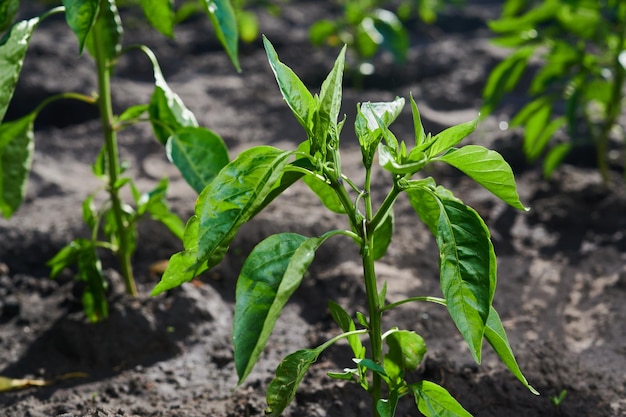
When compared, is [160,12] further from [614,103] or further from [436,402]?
[614,103]

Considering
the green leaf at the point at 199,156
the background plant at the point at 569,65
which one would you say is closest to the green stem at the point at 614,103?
the background plant at the point at 569,65

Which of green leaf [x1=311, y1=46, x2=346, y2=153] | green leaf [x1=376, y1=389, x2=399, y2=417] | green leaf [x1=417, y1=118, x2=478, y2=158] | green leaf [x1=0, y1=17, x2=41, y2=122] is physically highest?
green leaf [x1=0, y1=17, x2=41, y2=122]

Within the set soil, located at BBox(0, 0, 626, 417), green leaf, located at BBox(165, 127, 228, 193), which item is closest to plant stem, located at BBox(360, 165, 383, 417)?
soil, located at BBox(0, 0, 626, 417)

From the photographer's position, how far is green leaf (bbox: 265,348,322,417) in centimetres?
163

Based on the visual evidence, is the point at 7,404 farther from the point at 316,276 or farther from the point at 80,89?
the point at 80,89

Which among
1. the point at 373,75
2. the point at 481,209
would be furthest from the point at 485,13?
the point at 481,209

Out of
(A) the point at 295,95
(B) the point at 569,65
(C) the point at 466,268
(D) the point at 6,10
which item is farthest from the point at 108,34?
(B) the point at 569,65

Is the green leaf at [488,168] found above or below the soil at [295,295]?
above

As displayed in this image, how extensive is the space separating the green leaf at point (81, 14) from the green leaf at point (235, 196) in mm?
771

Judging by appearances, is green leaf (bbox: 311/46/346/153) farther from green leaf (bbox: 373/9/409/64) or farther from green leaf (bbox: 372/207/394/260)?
green leaf (bbox: 373/9/409/64)

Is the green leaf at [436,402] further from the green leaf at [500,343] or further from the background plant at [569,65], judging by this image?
the background plant at [569,65]

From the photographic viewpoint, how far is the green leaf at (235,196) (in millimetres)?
1462

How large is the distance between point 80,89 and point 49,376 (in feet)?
10.6

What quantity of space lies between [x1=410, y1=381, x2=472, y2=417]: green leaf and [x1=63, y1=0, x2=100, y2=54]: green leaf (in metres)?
1.32
